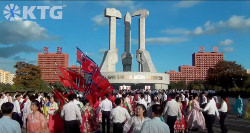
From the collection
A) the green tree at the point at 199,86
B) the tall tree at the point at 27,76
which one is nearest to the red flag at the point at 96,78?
the tall tree at the point at 27,76

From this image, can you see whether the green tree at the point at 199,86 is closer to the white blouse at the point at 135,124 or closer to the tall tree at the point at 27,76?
the tall tree at the point at 27,76

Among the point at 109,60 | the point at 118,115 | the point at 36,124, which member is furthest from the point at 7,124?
the point at 109,60

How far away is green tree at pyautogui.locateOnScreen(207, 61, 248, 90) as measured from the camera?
47.3m

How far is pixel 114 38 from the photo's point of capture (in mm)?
58031

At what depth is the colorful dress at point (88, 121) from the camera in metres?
8.49

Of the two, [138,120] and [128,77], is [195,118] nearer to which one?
[138,120]

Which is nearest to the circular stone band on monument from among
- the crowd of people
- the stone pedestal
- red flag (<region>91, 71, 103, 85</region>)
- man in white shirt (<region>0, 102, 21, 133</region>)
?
the stone pedestal

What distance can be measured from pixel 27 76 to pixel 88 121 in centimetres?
5109

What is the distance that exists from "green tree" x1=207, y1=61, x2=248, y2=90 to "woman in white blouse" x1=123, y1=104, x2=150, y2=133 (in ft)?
144

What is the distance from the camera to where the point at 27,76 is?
185ft

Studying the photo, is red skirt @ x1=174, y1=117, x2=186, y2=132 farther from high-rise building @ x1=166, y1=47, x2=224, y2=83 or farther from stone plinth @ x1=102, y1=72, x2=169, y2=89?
high-rise building @ x1=166, y1=47, x2=224, y2=83

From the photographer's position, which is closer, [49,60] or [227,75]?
[227,75]

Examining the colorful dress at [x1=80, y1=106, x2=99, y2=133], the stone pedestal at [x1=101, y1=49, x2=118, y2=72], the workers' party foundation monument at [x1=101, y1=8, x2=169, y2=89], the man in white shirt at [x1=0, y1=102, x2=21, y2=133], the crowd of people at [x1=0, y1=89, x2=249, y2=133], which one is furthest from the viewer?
the stone pedestal at [x1=101, y1=49, x2=118, y2=72]

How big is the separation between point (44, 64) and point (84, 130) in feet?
504
